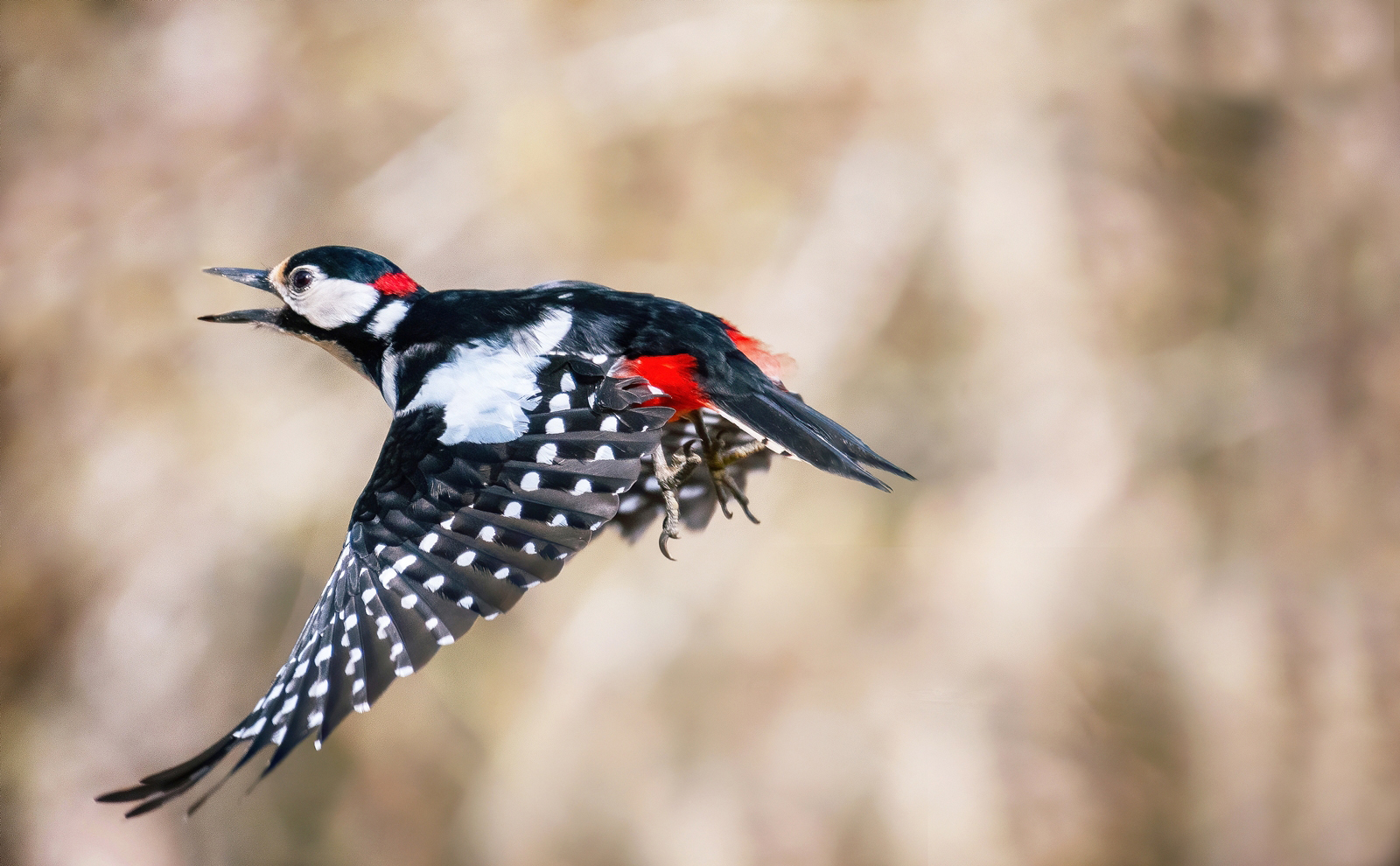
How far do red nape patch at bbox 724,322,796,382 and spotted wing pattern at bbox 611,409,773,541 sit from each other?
4.5 inches

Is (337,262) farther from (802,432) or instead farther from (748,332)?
(748,332)

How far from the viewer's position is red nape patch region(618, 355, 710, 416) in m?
1.29

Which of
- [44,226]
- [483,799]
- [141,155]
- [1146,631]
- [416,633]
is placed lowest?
[483,799]

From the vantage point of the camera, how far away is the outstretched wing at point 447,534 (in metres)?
1.04

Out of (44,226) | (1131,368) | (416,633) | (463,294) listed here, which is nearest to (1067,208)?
(1131,368)

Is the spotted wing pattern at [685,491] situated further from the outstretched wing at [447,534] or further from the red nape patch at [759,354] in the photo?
the outstretched wing at [447,534]

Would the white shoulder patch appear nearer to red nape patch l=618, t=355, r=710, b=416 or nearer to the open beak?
the open beak

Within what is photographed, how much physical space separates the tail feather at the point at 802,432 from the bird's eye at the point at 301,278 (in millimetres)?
617

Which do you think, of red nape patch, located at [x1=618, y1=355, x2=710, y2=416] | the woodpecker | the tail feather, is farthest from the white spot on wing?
the tail feather

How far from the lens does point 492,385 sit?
126 cm

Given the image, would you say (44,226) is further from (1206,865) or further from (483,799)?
(1206,865)

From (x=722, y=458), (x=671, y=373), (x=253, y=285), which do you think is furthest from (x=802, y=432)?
(x=253, y=285)

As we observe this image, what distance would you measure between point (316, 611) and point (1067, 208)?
3192mm

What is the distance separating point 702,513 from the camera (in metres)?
1.64
